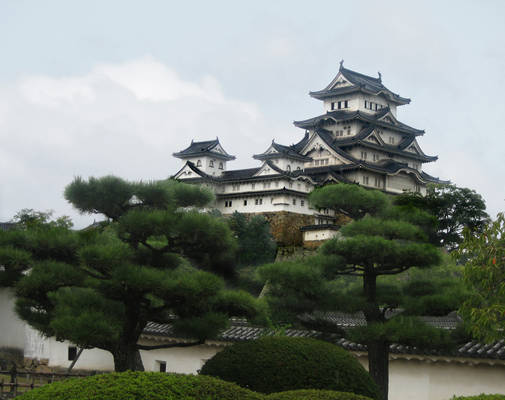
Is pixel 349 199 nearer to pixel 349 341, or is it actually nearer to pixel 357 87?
pixel 349 341

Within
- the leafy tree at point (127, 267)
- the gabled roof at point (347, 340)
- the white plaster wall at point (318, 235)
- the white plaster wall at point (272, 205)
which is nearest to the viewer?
the leafy tree at point (127, 267)

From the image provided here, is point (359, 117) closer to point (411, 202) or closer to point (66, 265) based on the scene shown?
point (411, 202)

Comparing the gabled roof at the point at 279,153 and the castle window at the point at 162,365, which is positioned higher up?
the gabled roof at the point at 279,153

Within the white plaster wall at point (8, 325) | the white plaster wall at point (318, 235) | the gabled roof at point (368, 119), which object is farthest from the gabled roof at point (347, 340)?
the gabled roof at point (368, 119)

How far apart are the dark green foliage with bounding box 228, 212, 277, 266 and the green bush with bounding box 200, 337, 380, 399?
33032 mm

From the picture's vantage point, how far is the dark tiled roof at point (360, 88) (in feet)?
203

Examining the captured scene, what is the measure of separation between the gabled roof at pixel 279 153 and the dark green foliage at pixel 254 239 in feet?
25.4

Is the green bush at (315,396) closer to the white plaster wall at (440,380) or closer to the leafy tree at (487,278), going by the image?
the leafy tree at (487,278)

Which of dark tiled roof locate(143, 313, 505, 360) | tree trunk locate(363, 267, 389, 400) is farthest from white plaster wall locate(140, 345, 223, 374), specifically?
tree trunk locate(363, 267, 389, 400)

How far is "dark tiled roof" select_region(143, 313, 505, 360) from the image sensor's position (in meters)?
15.1

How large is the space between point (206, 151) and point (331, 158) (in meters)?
10.3

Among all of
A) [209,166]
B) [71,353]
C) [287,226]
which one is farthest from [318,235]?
[71,353]

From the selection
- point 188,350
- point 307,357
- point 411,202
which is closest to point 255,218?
→ point 411,202

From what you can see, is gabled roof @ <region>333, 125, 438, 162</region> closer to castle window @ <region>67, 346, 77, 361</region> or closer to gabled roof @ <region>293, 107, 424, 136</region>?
gabled roof @ <region>293, 107, 424, 136</region>
